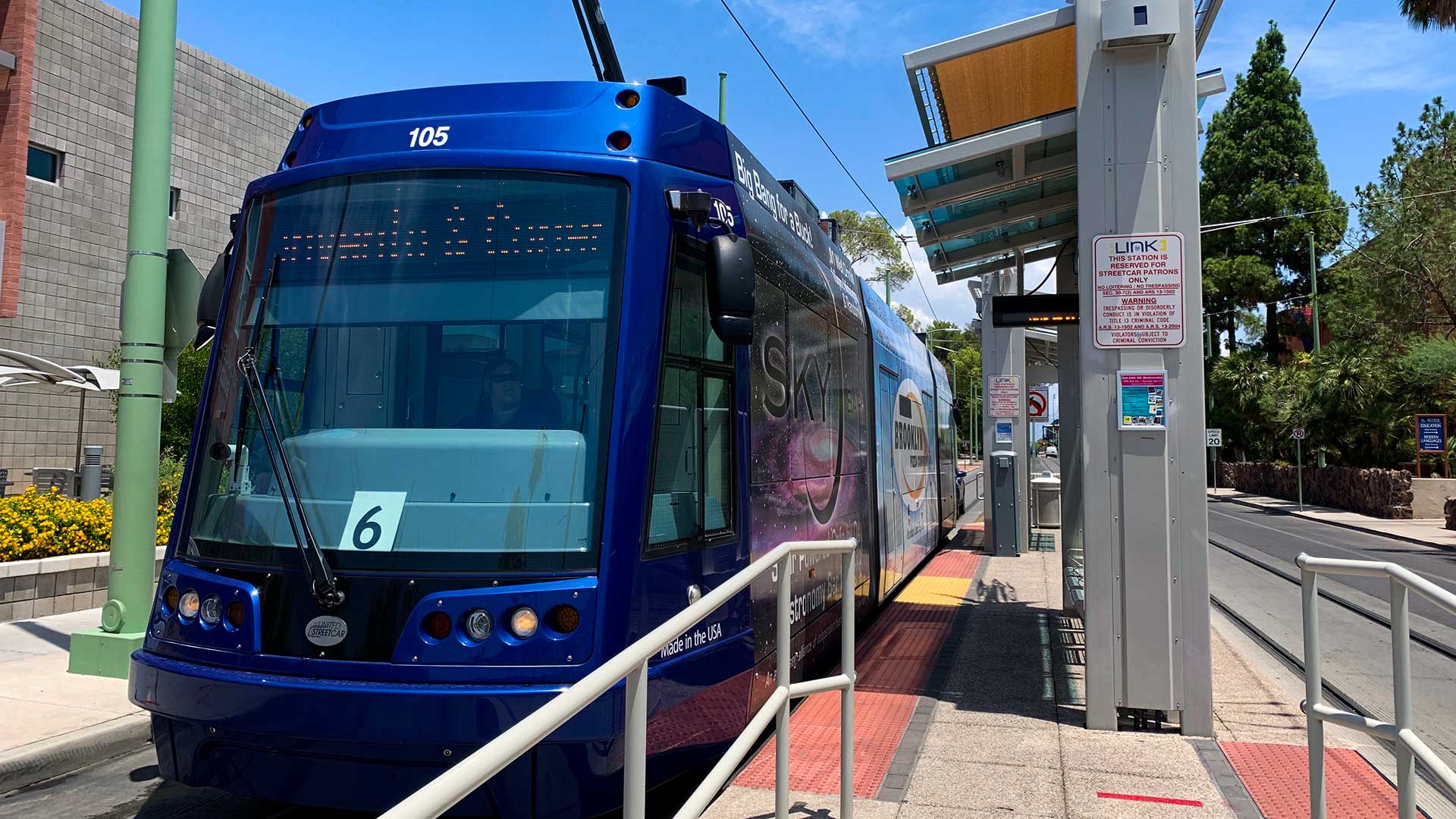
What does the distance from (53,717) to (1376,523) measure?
30.7 m

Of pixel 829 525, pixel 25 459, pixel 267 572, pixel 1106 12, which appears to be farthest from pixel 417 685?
pixel 25 459

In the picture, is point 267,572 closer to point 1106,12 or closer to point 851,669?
point 851,669

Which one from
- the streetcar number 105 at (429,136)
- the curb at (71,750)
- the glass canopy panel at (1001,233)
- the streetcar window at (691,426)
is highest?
the glass canopy panel at (1001,233)

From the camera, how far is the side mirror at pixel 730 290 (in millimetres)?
4465

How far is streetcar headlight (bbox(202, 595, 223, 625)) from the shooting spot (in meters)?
4.17

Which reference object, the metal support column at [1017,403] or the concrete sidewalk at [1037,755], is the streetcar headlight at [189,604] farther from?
the metal support column at [1017,403]

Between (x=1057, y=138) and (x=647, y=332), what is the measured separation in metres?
4.17

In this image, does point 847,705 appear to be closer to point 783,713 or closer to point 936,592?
point 783,713

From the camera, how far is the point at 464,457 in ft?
13.6

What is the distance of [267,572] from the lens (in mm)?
4117

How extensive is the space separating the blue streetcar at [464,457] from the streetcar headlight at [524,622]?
11 millimetres

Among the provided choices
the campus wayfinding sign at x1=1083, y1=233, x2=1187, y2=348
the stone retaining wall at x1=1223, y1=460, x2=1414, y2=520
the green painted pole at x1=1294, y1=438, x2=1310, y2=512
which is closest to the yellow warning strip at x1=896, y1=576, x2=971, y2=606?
the campus wayfinding sign at x1=1083, y1=233, x2=1187, y2=348

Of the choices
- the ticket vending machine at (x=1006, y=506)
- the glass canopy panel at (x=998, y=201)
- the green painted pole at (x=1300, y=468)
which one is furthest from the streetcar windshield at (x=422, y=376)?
the green painted pole at (x=1300, y=468)

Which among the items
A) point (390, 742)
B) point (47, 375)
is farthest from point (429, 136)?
point (47, 375)
